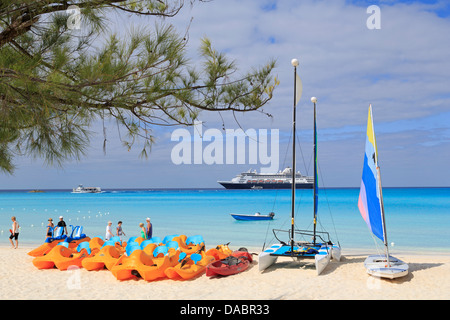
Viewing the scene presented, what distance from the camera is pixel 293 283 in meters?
7.32

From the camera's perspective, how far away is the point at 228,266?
26.0 ft

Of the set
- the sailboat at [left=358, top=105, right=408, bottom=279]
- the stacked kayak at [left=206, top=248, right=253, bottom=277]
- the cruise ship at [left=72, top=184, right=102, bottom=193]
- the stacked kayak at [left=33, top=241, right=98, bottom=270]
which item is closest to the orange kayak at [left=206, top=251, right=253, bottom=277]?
the stacked kayak at [left=206, top=248, right=253, bottom=277]

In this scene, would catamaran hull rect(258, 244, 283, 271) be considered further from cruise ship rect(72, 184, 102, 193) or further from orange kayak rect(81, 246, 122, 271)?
cruise ship rect(72, 184, 102, 193)

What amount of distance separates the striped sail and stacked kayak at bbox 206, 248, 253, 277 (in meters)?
2.65

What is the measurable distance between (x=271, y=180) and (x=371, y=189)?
67502mm

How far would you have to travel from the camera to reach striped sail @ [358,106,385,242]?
7104 millimetres

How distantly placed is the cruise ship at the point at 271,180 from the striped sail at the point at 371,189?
63.3 meters

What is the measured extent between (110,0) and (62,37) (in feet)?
2.06

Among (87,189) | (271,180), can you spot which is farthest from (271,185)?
(87,189)

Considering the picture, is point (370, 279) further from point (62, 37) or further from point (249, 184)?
point (249, 184)

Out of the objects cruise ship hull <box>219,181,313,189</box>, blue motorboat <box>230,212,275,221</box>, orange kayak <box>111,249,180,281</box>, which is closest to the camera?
orange kayak <box>111,249,180,281</box>

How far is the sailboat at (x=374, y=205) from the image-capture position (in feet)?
23.1

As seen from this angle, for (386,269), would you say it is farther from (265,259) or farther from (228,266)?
(228,266)
